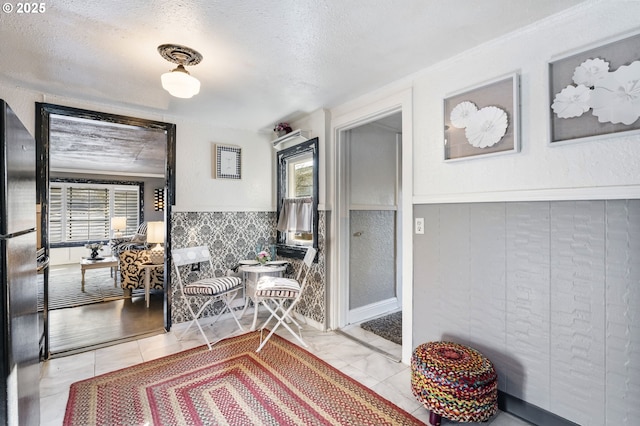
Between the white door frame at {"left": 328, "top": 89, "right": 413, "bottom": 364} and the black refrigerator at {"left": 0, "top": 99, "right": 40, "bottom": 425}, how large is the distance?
7.42 ft

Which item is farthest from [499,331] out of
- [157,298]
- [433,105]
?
[157,298]

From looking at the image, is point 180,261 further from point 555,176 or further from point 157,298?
point 555,176

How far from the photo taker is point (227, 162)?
363cm

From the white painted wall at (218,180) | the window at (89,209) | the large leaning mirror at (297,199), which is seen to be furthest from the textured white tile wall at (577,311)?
the window at (89,209)

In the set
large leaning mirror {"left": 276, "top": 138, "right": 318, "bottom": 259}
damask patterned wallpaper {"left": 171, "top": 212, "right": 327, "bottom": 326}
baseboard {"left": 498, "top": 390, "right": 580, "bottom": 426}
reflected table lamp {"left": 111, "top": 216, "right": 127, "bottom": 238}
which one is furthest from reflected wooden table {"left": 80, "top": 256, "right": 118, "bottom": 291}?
baseboard {"left": 498, "top": 390, "right": 580, "bottom": 426}

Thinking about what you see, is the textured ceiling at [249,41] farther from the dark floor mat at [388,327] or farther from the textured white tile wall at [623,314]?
the dark floor mat at [388,327]

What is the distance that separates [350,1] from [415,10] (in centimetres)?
36

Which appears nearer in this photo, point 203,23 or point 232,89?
point 203,23

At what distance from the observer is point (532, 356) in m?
1.76

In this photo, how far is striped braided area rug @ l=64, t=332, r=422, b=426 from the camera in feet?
5.99

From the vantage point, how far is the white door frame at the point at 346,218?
2412 mm

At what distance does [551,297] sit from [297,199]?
8.27ft

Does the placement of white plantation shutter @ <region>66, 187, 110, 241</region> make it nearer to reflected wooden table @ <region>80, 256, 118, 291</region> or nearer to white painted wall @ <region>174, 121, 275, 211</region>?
reflected wooden table @ <region>80, 256, 118, 291</region>

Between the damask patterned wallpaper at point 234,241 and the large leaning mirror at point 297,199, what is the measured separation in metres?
0.15
